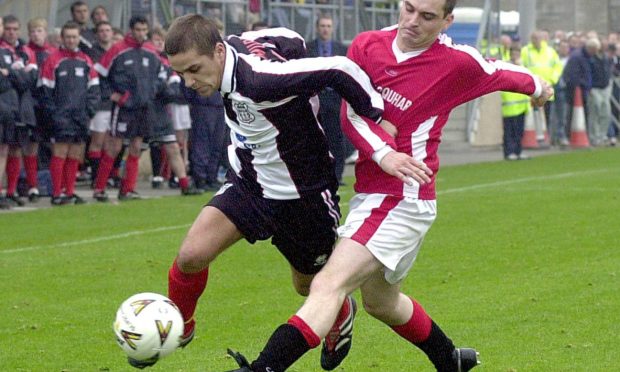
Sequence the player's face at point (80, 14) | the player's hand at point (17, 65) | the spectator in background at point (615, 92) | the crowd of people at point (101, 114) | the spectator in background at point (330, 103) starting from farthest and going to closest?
the spectator in background at point (615, 92) < the player's face at point (80, 14) < the spectator in background at point (330, 103) < the crowd of people at point (101, 114) < the player's hand at point (17, 65)

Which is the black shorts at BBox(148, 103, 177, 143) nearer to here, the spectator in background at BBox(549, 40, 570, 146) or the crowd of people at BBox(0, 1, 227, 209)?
the crowd of people at BBox(0, 1, 227, 209)

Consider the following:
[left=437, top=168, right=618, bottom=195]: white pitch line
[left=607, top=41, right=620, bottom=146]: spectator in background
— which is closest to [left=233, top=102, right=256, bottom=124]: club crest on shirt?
[left=437, top=168, right=618, bottom=195]: white pitch line

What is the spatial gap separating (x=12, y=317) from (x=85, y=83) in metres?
7.34

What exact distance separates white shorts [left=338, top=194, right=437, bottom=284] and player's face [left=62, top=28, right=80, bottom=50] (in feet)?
32.8

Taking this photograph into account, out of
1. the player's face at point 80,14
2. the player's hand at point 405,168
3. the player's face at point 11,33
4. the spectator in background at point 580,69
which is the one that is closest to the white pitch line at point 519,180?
the player's face at point 80,14

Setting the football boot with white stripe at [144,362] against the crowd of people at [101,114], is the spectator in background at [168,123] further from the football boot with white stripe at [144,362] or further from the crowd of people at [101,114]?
the football boot with white stripe at [144,362]

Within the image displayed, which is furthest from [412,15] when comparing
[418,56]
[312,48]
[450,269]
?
[312,48]

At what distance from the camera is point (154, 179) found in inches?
732

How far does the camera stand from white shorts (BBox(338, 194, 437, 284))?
6117mm

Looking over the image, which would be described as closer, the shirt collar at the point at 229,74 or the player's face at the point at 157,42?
the shirt collar at the point at 229,74

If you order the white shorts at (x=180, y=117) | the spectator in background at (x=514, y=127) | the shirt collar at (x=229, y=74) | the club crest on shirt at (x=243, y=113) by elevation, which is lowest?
the spectator in background at (x=514, y=127)

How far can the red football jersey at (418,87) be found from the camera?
6.33 metres

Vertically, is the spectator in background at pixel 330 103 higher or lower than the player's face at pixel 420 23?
lower

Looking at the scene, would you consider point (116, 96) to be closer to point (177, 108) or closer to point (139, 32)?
point (139, 32)
